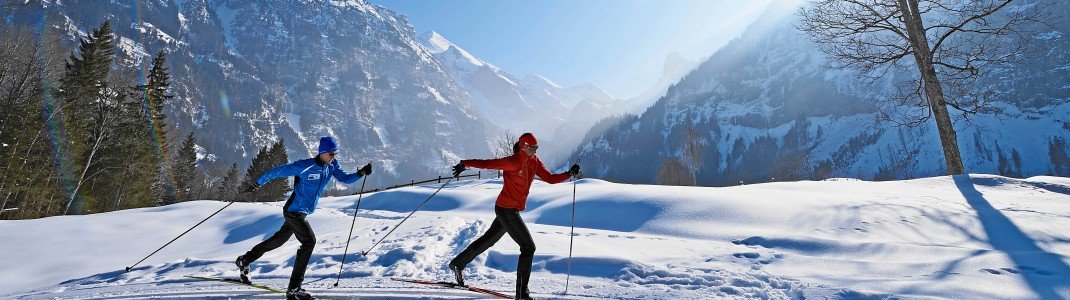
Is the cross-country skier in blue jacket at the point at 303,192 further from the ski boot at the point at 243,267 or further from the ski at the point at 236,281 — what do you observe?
the ski boot at the point at 243,267

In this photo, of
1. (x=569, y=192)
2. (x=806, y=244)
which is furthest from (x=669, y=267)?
(x=569, y=192)

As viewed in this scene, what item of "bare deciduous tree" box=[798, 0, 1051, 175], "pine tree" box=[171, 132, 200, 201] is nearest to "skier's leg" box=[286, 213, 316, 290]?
"bare deciduous tree" box=[798, 0, 1051, 175]

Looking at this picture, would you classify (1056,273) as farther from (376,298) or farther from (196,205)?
(196,205)

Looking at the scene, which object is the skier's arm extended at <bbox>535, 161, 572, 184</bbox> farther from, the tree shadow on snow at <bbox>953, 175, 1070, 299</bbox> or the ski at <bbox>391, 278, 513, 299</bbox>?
the tree shadow on snow at <bbox>953, 175, 1070, 299</bbox>

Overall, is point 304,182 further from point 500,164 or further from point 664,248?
point 664,248

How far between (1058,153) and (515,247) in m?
208

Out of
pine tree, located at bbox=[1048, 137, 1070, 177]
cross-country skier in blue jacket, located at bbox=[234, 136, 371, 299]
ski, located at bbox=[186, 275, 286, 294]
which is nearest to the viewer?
cross-country skier in blue jacket, located at bbox=[234, 136, 371, 299]

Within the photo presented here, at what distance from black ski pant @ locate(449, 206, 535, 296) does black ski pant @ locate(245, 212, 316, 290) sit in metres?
1.59

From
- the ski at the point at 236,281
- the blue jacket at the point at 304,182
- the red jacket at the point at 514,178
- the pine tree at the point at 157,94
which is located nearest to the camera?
the red jacket at the point at 514,178

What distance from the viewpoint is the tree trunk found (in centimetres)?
1123

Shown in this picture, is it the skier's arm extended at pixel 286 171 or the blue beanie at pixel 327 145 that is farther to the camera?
the blue beanie at pixel 327 145

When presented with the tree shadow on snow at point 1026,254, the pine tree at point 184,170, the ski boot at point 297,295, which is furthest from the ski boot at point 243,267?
the pine tree at point 184,170

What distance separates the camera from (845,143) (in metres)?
185

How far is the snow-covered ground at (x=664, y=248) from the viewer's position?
5118 mm
